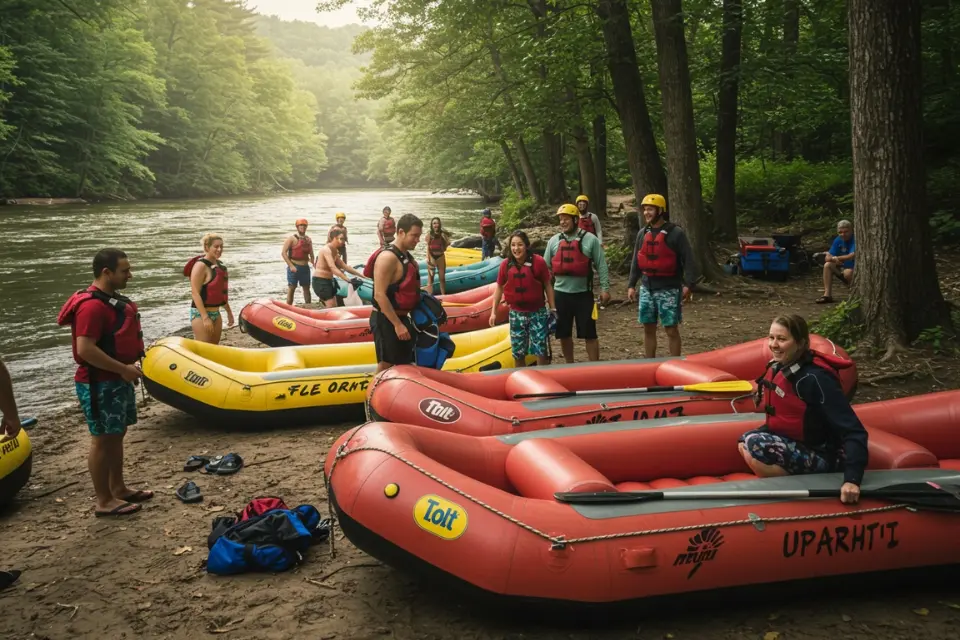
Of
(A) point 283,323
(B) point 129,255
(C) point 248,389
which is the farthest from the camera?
(B) point 129,255

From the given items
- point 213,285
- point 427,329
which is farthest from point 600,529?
point 213,285

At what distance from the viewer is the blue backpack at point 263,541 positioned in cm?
372

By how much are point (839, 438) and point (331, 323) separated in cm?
623

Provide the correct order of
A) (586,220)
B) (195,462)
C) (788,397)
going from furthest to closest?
(586,220) → (195,462) → (788,397)

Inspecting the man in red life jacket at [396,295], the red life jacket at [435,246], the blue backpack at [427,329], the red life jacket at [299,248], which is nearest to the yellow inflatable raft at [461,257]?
the red life jacket at [435,246]

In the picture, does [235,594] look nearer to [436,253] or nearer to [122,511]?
[122,511]

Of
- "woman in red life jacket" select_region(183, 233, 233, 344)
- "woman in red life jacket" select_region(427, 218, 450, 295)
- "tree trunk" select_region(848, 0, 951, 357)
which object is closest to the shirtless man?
"woman in red life jacket" select_region(427, 218, 450, 295)

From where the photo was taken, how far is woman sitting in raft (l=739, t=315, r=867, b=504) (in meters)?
3.31

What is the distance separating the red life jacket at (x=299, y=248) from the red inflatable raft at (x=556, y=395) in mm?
6896

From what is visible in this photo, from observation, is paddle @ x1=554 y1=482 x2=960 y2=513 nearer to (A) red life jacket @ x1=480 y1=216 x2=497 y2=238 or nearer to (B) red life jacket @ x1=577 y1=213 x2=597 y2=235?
(B) red life jacket @ x1=577 y1=213 x2=597 y2=235

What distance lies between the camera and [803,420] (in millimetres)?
3506

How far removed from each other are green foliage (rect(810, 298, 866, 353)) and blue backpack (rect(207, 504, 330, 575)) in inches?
195

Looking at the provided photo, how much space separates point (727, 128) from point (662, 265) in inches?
292

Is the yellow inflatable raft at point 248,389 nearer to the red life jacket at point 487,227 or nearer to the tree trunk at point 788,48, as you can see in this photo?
the red life jacket at point 487,227
